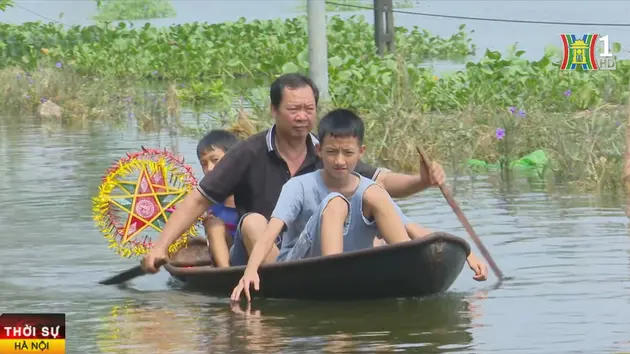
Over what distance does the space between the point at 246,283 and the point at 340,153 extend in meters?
0.81

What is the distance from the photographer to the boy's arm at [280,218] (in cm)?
881

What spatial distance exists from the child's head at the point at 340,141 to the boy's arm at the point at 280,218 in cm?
24

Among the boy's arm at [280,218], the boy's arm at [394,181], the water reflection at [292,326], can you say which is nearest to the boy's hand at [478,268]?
the water reflection at [292,326]

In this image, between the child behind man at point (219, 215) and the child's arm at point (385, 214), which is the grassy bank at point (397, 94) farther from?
the child's arm at point (385, 214)

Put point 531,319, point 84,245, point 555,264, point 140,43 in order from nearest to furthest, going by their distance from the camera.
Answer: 1. point 531,319
2. point 555,264
3. point 84,245
4. point 140,43

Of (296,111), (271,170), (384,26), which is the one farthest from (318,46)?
(384,26)

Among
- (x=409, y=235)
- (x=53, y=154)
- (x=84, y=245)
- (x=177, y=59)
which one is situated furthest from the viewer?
(x=177, y=59)

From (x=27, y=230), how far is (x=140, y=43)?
14364mm

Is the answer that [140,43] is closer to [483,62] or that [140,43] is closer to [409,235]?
[483,62]

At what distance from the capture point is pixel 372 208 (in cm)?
882

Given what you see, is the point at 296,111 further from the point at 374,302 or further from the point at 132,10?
the point at 132,10

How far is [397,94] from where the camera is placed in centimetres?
1476

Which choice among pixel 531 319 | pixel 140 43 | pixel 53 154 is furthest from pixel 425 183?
pixel 140 43

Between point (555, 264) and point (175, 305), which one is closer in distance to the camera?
point (175, 305)
